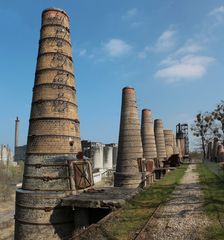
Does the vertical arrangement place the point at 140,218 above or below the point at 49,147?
below

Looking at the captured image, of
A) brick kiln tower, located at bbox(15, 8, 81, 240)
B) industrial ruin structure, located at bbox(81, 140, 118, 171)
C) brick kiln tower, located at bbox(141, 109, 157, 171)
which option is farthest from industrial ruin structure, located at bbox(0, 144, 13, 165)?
brick kiln tower, located at bbox(15, 8, 81, 240)

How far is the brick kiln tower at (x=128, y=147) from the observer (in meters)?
20.0

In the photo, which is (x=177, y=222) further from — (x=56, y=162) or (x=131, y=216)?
(x=56, y=162)

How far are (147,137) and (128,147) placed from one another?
6188mm

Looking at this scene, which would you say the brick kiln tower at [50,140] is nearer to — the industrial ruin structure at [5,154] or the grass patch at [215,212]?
the grass patch at [215,212]

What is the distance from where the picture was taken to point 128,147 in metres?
20.3

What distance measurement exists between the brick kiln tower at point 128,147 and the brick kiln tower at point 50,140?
6.98 meters

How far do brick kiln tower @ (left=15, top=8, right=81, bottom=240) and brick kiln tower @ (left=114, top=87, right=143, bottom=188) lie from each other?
22.9 ft

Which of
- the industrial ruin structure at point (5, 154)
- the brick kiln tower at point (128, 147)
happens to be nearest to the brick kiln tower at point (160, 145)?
the brick kiln tower at point (128, 147)

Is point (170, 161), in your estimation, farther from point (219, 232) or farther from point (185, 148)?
point (185, 148)

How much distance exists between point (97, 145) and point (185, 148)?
20.7 meters

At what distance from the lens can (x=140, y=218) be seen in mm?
9156

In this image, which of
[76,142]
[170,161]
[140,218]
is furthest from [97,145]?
[140,218]

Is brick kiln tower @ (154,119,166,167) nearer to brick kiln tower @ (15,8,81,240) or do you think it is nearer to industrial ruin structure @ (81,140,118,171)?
industrial ruin structure @ (81,140,118,171)
